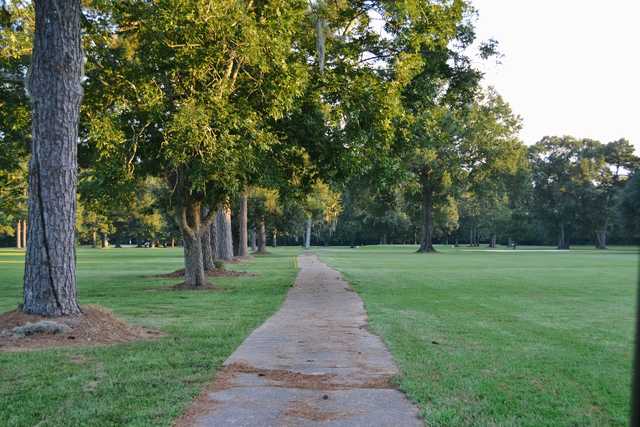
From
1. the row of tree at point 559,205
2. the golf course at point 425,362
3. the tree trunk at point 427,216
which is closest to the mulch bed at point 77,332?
the golf course at point 425,362

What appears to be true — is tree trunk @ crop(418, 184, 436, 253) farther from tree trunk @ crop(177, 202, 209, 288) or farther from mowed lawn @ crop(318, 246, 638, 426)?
mowed lawn @ crop(318, 246, 638, 426)

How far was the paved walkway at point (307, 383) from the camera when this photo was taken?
15.6ft

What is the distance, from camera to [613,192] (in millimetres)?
83312

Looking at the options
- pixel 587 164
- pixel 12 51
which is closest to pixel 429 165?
pixel 587 164

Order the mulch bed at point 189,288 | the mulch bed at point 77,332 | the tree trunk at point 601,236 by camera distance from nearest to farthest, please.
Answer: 1. the mulch bed at point 77,332
2. the mulch bed at point 189,288
3. the tree trunk at point 601,236

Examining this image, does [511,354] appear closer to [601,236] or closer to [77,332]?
[77,332]

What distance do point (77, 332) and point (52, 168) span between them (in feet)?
8.15

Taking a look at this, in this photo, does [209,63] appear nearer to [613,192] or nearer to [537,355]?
[537,355]

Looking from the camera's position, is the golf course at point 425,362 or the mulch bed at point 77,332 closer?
the golf course at point 425,362

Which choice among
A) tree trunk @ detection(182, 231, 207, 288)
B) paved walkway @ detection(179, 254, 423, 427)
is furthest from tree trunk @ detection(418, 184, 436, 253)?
paved walkway @ detection(179, 254, 423, 427)

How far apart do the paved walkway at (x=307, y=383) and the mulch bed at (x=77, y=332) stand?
1.86m

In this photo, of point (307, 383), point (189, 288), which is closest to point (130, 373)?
point (307, 383)

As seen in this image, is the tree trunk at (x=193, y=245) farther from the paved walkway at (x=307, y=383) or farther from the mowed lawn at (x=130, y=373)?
the paved walkway at (x=307, y=383)

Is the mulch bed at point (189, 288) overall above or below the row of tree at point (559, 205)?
below
